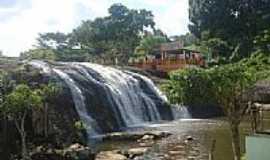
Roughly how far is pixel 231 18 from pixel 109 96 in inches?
794

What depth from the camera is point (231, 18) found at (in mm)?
49281

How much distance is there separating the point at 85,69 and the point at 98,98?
15.7 feet

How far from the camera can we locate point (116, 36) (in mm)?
64812

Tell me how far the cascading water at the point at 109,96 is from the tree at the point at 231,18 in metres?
11.6

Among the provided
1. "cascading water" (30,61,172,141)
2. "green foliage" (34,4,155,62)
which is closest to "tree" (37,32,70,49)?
"green foliage" (34,4,155,62)

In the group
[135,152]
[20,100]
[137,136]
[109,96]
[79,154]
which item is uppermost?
[20,100]

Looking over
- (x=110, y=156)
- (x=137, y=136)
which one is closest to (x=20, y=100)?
(x=110, y=156)

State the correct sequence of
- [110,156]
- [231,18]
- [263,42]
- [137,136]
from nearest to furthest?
1. [110,156]
2. [137,136]
3. [263,42]
4. [231,18]

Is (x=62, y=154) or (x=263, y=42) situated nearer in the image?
(x=62, y=154)

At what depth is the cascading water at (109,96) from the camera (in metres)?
31.0

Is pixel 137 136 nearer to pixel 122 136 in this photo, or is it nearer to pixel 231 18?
Result: pixel 122 136

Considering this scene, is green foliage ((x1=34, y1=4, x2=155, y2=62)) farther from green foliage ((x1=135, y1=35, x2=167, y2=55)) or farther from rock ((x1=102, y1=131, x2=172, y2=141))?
rock ((x1=102, y1=131, x2=172, y2=141))

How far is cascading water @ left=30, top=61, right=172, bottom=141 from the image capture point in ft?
102

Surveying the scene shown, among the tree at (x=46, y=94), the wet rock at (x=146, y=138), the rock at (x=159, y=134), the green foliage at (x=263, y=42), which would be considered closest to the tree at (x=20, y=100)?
the tree at (x=46, y=94)
